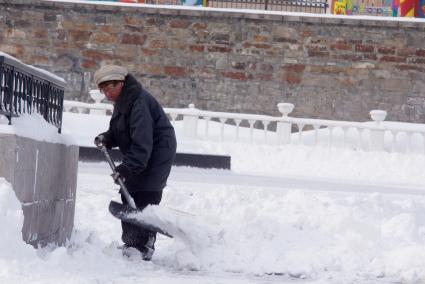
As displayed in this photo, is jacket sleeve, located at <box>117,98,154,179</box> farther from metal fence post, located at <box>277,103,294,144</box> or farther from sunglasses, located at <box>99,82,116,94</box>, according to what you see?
metal fence post, located at <box>277,103,294,144</box>

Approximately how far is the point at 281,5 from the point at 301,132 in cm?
679

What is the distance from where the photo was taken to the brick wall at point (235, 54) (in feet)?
74.4

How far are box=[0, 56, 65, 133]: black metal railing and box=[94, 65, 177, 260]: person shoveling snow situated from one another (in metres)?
0.32

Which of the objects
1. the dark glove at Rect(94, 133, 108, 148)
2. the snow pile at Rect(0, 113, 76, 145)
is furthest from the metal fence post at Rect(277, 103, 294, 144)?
the snow pile at Rect(0, 113, 76, 145)

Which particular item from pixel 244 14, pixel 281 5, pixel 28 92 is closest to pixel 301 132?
pixel 244 14

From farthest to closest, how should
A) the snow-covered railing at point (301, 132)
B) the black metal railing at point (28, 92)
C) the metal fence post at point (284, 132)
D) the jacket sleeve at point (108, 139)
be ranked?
the metal fence post at point (284, 132) < the snow-covered railing at point (301, 132) < the jacket sleeve at point (108, 139) < the black metal railing at point (28, 92)

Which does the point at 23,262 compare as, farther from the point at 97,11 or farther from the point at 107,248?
the point at 97,11

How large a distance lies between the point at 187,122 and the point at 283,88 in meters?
4.54

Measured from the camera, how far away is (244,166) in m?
18.2

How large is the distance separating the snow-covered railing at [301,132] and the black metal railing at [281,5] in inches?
217

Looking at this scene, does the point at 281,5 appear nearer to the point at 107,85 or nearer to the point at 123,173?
the point at 107,85

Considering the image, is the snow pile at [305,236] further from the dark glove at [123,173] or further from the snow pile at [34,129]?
the snow pile at [34,129]

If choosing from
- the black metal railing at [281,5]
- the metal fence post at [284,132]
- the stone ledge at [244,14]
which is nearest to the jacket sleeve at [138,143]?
the metal fence post at [284,132]

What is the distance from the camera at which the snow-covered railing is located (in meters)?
18.9
